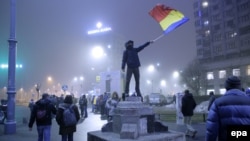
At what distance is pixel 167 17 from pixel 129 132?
4.98m

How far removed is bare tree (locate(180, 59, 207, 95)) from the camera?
6662cm

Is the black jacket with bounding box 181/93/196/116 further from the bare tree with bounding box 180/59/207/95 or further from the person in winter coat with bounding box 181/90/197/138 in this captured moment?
the bare tree with bounding box 180/59/207/95

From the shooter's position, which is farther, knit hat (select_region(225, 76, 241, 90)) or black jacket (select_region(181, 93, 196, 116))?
black jacket (select_region(181, 93, 196, 116))

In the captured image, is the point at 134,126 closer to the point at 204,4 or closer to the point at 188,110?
the point at 188,110

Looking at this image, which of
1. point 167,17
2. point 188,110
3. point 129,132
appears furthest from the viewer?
point 188,110

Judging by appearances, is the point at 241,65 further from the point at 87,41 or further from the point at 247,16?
the point at 87,41

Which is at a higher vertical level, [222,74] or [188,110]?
[222,74]

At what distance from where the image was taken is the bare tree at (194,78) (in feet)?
219

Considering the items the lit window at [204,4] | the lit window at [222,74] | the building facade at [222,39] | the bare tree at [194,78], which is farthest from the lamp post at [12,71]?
the lit window at [204,4]

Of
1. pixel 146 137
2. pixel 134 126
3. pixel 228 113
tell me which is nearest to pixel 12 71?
pixel 134 126

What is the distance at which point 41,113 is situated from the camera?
927cm

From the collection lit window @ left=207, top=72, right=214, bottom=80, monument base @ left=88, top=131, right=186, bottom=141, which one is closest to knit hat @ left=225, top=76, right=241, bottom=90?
monument base @ left=88, top=131, right=186, bottom=141

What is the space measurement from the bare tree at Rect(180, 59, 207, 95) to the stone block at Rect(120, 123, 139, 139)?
58707mm

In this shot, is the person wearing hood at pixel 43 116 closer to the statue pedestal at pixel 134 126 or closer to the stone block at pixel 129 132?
the statue pedestal at pixel 134 126
